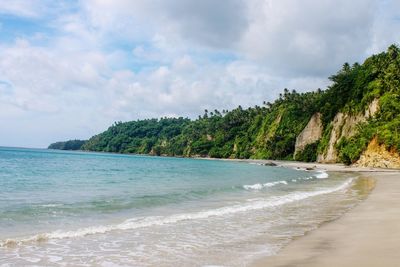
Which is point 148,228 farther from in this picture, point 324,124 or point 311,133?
point 311,133

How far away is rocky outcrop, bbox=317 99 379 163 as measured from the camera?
276ft

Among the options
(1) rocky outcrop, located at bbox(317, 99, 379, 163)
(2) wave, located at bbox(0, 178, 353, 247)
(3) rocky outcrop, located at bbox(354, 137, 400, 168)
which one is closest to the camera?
(2) wave, located at bbox(0, 178, 353, 247)

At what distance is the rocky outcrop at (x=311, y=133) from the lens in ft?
375

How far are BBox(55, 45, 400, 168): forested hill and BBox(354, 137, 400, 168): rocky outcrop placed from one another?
0.26 meters

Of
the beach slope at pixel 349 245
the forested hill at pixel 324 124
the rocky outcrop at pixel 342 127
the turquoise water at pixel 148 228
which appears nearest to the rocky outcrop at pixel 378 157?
the forested hill at pixel 324 124

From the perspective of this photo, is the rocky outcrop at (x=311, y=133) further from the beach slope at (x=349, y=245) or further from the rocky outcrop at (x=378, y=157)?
the beach slope at (x=349, y=245)

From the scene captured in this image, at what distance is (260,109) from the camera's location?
558 ft

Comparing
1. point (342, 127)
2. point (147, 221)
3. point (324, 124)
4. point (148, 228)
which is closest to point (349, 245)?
point (148, 228)

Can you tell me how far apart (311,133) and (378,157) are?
46.1 meters

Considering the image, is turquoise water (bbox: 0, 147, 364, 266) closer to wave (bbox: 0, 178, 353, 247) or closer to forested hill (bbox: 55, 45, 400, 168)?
wave (bbox: 0, 178, 353, 247)

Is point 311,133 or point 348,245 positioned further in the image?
point 311,133

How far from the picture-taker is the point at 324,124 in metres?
112

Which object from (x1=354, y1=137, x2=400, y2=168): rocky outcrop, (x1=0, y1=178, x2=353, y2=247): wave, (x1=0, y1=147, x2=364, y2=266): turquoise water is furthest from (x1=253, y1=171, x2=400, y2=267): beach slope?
(x1=354, y1=137, x2=400, y2=168): rocky outcrop

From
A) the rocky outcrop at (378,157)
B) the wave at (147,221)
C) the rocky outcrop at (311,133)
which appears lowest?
the wave at (147,221)
